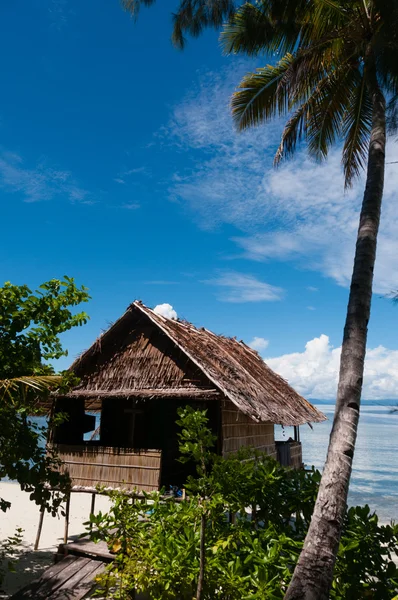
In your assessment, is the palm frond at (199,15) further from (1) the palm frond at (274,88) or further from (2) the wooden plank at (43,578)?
(2) the wooden plank at (43,578)

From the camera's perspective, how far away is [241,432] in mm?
10750

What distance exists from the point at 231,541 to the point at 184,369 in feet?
Answer: 18.4

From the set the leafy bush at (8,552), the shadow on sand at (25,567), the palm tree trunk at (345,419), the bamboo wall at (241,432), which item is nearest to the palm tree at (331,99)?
the palm tree trunk at (345,419)

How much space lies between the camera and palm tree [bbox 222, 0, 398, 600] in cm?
411

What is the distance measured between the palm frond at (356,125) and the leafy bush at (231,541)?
5896 millimetres

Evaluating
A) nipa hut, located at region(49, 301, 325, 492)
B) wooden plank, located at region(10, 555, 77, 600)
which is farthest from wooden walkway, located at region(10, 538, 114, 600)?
nipa hut, located at region(49, 301, 325, 492)

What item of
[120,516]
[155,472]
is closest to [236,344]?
[155,472]

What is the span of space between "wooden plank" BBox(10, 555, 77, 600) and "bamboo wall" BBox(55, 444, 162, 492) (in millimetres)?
1740

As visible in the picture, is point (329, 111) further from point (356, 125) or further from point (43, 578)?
point (43, 578)

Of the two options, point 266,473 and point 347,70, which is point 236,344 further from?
point 266,473

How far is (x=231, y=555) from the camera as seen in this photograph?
4.20 metres

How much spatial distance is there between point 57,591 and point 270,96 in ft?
29.2

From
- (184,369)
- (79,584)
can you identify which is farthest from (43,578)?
(184,369)

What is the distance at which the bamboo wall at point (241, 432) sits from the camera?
9547mm
